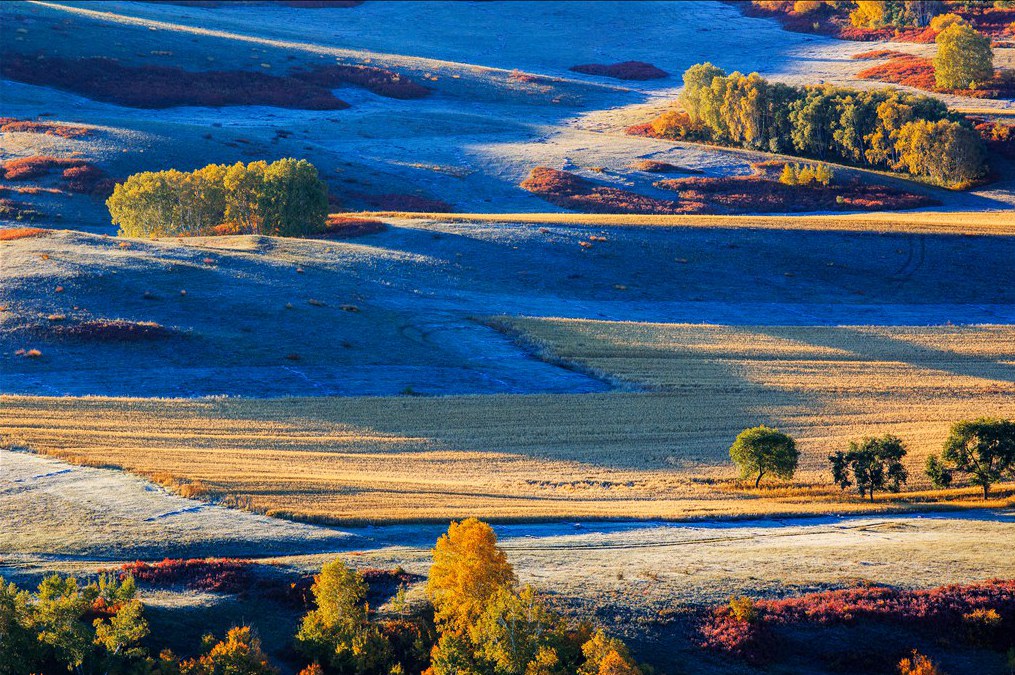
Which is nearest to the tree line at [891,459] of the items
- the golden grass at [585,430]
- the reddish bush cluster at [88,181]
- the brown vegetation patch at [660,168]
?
the golden grass at [585,430]

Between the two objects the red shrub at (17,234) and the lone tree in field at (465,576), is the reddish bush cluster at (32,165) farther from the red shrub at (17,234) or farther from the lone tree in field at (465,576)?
the lone tree in field at (465,576)

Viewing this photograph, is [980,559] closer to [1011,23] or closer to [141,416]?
[141,416]

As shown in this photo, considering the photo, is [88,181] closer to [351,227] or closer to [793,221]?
[351,227]

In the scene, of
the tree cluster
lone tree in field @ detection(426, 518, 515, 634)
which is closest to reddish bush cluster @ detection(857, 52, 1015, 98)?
lone tree in field @ detection(426, 518, 515, 634)

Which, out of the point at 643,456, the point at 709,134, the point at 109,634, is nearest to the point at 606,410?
the point at 643,456

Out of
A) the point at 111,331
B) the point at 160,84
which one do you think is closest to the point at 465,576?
the point at 111,331
